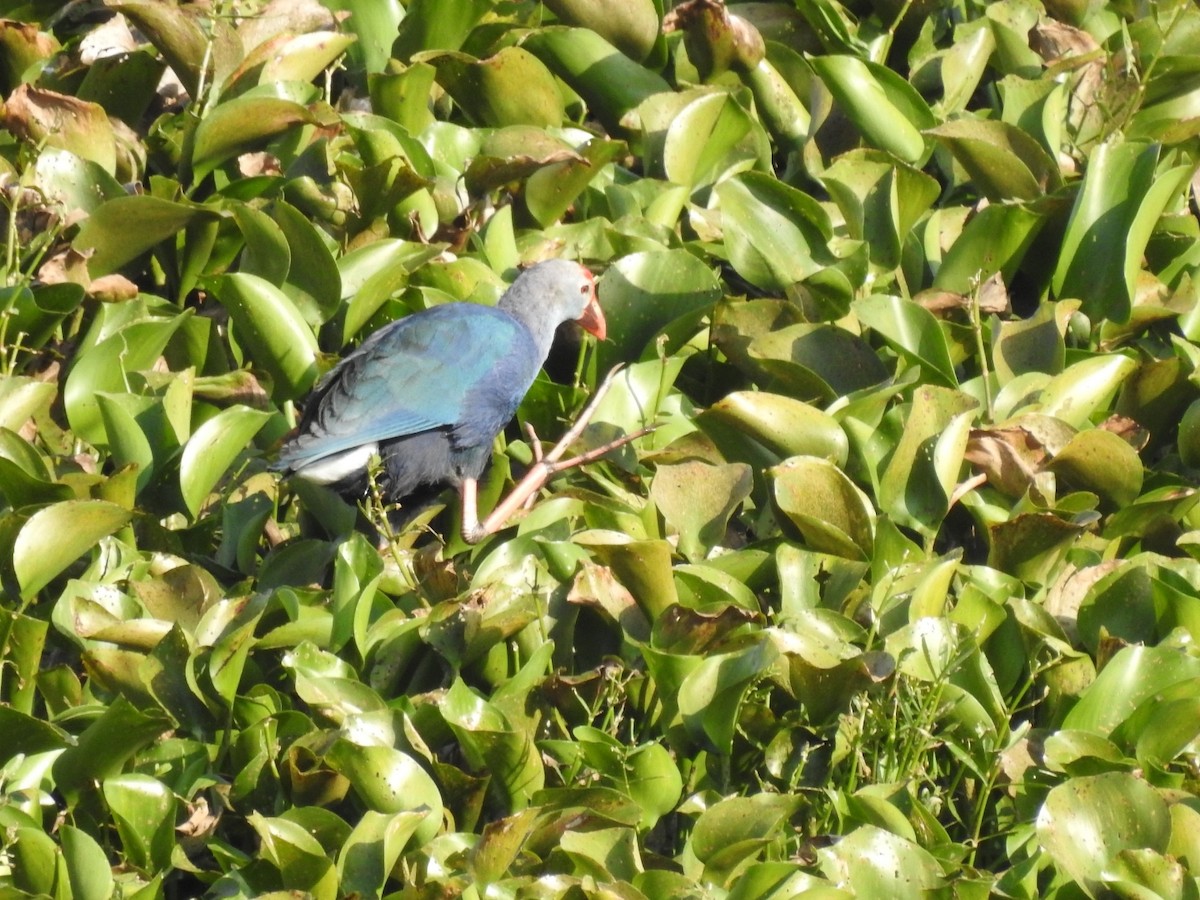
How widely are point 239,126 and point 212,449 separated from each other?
879 millimetres

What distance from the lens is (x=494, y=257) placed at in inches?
147

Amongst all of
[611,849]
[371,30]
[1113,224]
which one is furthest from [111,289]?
[1113,224]

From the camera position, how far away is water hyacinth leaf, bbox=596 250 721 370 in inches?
133

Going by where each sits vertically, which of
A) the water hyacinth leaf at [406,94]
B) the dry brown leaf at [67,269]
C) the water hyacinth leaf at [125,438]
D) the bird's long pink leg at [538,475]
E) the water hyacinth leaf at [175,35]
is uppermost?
the water hyacinth leaf at [175,35]

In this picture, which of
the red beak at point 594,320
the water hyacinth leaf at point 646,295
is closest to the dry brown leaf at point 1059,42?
the water hyacinth leaf at point 646,295

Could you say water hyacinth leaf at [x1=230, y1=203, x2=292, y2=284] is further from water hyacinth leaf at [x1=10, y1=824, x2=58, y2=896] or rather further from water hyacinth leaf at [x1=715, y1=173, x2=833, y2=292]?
water hyacinth leaf at [x1=10, y1=824, x2=58, y2=896]

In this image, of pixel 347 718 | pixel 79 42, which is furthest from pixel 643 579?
pixel 79 42

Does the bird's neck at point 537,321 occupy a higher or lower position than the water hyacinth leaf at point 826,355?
lower

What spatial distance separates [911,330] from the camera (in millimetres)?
3279

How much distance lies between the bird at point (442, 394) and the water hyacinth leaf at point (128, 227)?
0.46m

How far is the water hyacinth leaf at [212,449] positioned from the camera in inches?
119

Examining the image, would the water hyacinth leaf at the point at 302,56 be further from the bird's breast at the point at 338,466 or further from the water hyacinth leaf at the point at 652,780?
the water hyacinth leaf at the point at 652,780

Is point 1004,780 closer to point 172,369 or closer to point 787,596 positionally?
point 787,596

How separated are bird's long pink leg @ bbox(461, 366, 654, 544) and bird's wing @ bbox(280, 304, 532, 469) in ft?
0.66
